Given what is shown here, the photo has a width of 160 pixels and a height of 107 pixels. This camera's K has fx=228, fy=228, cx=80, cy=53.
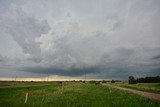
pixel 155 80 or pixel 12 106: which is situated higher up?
pixel 155 80

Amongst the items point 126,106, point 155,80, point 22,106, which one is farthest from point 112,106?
point 155,80

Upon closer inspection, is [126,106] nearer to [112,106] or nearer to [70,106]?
[112,106]

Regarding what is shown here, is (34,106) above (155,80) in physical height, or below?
below

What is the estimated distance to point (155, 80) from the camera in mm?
172000

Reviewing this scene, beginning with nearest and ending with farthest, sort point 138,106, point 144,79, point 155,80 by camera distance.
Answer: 1. point 138,106
2. point 155,80
3. point 144,79

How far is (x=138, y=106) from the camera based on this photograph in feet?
72.1

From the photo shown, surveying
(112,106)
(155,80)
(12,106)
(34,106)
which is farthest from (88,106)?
(155,80)

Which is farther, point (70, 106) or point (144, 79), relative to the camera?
point (144, 79)

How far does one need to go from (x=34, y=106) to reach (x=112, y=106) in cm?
769

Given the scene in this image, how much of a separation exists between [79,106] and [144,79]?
171m

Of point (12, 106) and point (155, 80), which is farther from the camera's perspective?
point (155, 80)

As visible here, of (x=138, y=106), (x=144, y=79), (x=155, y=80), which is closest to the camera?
(x=138, y=106)

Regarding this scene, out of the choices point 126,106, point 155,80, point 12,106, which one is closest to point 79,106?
point 126,106

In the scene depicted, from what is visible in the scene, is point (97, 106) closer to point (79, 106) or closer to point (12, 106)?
point (79, 106)
